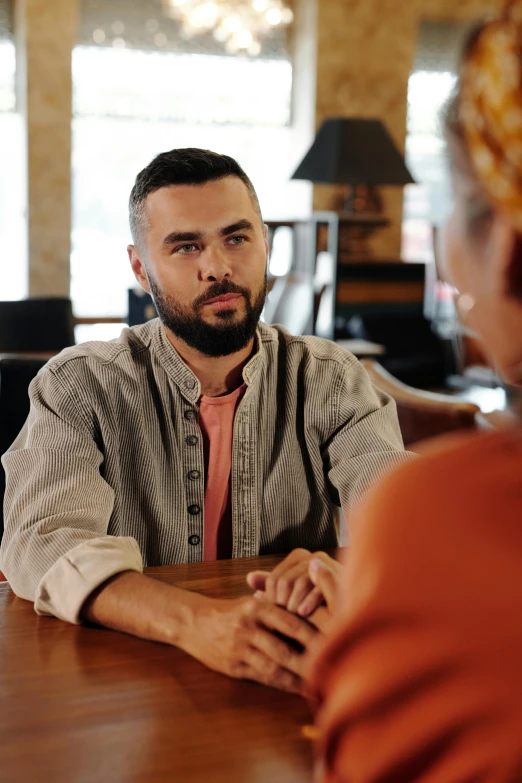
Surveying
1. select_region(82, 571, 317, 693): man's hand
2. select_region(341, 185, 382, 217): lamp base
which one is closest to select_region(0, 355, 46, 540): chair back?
select_region(82, 571, 317, 693): man's hand

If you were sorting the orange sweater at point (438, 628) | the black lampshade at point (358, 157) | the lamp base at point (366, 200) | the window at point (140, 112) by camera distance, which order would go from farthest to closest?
the lamp base at point (366, 200), the window at point (140, 112), the black lampshade at point (358, 157), the orange sweater at point (438, 628)

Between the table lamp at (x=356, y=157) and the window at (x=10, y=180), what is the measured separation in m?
2.41

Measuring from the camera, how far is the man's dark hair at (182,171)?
163 cm

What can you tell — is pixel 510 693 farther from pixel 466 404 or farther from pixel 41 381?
pixel 466 404

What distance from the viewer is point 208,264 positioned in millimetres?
1598

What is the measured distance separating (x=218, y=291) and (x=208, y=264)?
2.0 inches

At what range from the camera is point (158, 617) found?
1.10 meters

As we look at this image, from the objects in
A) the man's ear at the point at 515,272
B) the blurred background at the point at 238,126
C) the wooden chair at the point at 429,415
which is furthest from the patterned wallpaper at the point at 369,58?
the man's ear at the point at 515,272

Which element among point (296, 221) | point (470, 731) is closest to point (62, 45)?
point (296, 221)

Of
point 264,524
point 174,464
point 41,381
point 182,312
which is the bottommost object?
point 264,524

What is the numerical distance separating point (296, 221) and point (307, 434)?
516 centimetres

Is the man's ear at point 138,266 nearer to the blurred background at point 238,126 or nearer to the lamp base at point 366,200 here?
the blurred background at point 238,126

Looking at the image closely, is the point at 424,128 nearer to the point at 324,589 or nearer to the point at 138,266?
the point at 138,266

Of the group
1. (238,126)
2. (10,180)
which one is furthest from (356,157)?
(10,180)
